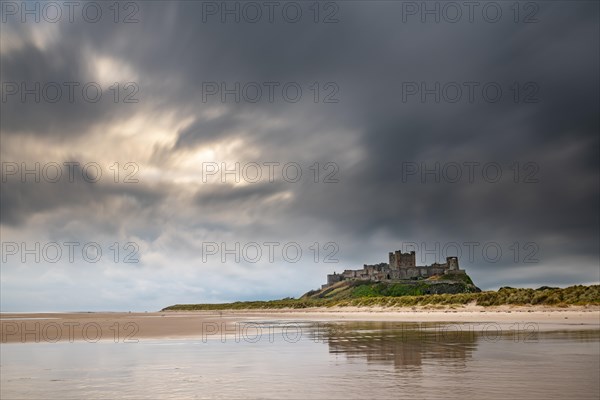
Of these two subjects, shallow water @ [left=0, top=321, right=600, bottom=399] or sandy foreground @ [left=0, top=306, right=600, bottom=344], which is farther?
sandy foreground @ [left=0, top=306, right=600, bottom=344]

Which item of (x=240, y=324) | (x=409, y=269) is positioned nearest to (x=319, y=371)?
(x=240, y=324)

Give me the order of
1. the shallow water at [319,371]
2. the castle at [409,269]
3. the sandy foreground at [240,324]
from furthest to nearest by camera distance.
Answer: the castle at [409,269] < the sandy foreground at [240,324] < the shallow water at [319,371]

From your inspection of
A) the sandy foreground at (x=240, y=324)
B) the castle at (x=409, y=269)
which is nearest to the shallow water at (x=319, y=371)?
the sandy foreground at (x=240, y=324)

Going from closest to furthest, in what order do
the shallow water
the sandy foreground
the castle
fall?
1. the shallow water
2. the sandy foreground
3. the castle

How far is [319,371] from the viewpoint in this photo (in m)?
12.5

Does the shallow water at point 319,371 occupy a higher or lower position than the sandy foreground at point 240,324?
higher

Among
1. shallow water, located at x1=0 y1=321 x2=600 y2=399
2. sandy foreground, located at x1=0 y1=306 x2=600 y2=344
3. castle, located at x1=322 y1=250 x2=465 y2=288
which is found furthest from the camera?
castle, located at x1=322 y1=250 x2=465 y2=288

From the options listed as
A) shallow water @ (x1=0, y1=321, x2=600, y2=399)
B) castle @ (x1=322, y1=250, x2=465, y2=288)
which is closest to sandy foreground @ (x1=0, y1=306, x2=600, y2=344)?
shallow water @ (x1=0, y1=321, x2=600, y2=399)

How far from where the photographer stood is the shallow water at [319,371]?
9.73 metres

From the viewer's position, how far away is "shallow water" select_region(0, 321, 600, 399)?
9.73 m

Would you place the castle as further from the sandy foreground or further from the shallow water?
the shallow water

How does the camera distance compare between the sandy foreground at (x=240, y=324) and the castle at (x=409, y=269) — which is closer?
the sandy foreground at (x=240, y=324)

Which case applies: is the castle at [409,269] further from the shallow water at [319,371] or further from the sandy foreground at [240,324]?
the shallow water at [319,371]

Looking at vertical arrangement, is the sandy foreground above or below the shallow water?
below
